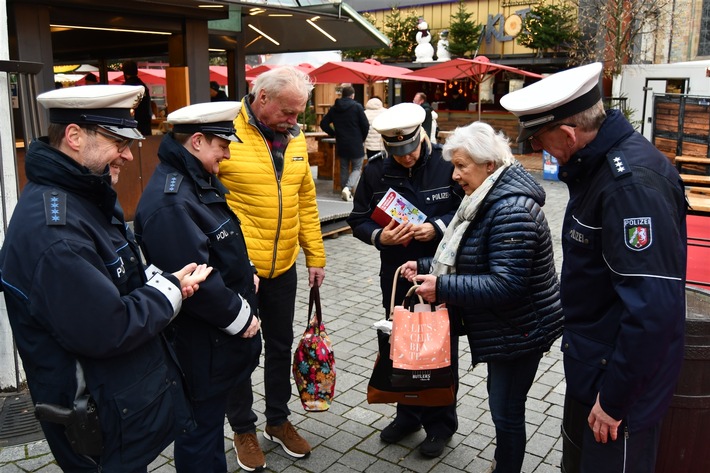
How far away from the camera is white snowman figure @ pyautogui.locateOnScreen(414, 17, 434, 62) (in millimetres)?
21594

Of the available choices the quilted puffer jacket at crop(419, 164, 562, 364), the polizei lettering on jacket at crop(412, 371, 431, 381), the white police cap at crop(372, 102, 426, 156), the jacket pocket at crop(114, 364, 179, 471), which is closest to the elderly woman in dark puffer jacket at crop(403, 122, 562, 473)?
the quilted puffer jacket at crop(419, 164, 562, 364)

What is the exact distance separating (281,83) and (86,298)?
5.61ft

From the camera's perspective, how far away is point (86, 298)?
216 cm

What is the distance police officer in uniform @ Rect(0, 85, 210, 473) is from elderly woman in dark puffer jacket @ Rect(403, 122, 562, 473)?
1379mm

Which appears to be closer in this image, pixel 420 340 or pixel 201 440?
pixel 201 440

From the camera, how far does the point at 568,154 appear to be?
246cm

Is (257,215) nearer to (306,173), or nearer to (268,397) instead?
(306,173)

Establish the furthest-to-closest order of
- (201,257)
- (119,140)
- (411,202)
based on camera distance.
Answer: (411,202)
(201,257)
(119,140)

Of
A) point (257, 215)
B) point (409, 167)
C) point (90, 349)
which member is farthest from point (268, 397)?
point (90, 349)

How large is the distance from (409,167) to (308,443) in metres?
1.75

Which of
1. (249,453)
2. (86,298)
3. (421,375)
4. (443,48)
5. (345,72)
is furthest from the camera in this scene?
(443,48)

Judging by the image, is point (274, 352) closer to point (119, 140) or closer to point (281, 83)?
point (281, 83)

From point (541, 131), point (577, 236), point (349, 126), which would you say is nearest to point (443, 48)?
point (349, 126)

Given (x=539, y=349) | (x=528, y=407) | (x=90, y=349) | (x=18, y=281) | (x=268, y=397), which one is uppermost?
(x=18, y=281)
